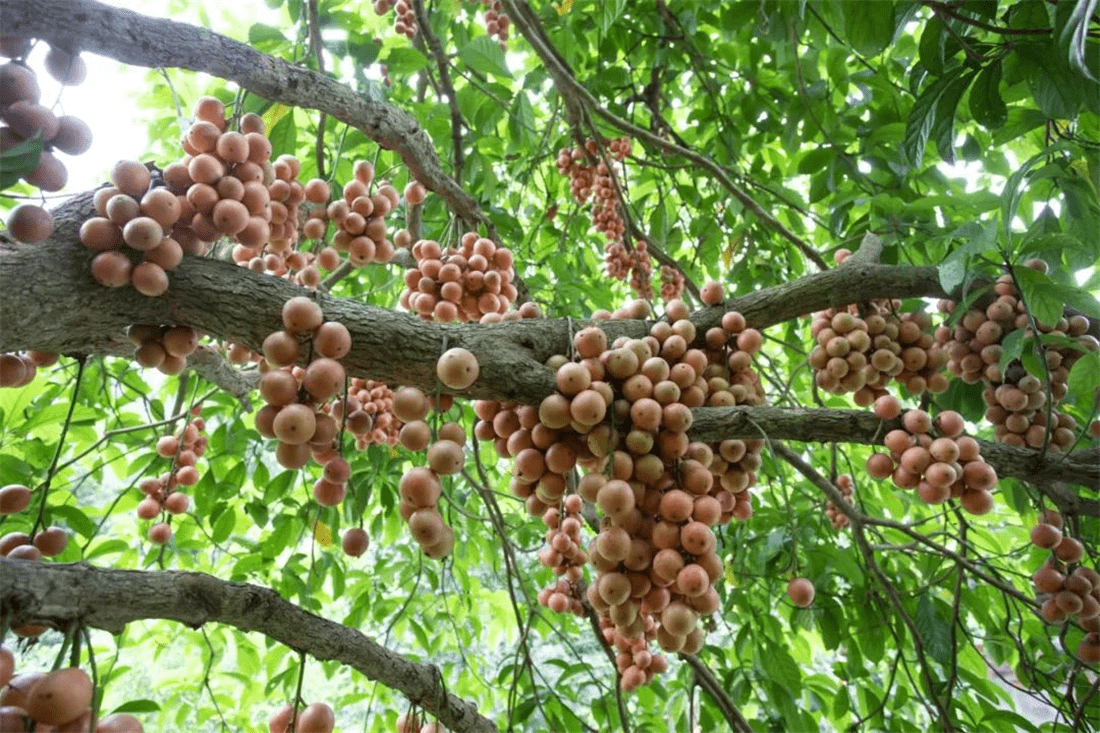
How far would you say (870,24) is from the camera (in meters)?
1.69

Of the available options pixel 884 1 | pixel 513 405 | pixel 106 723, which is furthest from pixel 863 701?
pixel 106 723

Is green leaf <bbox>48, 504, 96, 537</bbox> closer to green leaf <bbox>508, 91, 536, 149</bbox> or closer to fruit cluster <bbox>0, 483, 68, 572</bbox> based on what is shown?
fruit cluster <bbox>0, 483, 68, 572</bbox>

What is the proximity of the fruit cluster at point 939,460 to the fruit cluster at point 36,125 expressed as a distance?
150 centimetres

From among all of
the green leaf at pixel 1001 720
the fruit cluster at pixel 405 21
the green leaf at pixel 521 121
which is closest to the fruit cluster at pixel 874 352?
the green leaf at pixel 1001 720

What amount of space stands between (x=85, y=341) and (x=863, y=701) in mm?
2812

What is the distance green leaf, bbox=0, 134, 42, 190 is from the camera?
3.30 feet

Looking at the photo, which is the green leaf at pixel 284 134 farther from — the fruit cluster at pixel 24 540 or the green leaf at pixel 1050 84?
the green leaf at pixel 1050 84

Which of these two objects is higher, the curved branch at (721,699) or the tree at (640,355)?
the tree at (640,355)

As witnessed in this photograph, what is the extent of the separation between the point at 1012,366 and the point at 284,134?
7.44 ft

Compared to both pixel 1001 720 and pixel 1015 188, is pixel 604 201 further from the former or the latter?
pixel 1001 720

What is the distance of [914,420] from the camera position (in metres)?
1.38

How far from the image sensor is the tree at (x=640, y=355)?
3.86 ft

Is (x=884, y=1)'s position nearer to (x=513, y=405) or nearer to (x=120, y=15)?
(x=513, y=405)

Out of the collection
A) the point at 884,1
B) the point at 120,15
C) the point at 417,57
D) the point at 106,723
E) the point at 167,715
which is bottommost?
the point at 167,715
